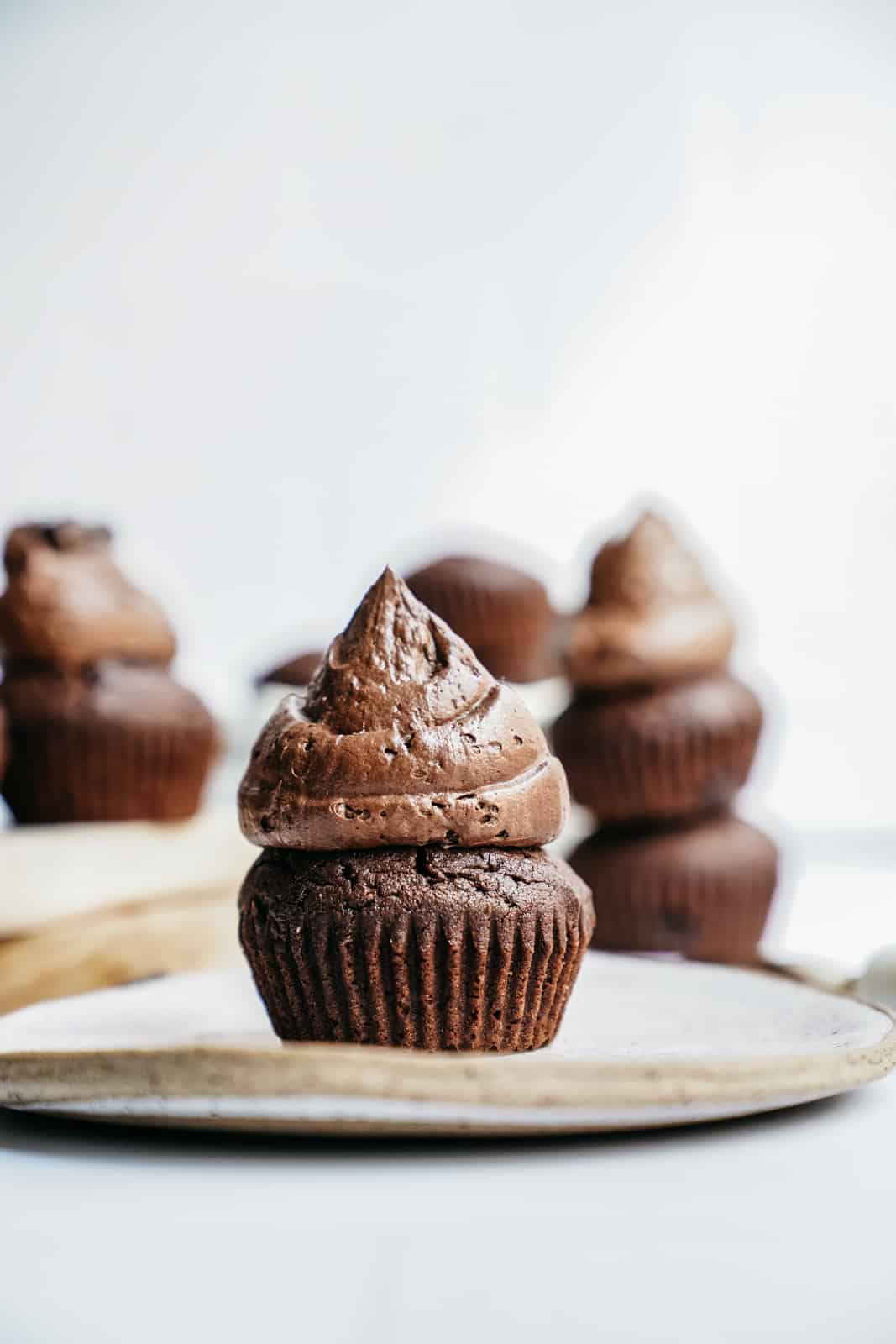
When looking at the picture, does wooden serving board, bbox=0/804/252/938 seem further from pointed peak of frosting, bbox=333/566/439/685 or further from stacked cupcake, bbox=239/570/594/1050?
pointed peak of frosting, bbox=333/566/439/685

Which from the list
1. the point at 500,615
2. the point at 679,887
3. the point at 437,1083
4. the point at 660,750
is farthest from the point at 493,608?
the point at 437,1083

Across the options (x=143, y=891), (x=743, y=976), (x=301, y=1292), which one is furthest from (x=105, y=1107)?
(x=143, y=891)

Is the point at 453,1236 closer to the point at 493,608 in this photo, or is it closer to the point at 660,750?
the point at 660,750

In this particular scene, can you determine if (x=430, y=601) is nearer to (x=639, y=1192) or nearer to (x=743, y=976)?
(x=743, y=976)

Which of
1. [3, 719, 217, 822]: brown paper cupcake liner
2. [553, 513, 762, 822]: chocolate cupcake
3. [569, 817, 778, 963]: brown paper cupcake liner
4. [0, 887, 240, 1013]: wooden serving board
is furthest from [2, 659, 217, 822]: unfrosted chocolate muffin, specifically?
[569, 817, 778, 963]: brown paper cupcake liner

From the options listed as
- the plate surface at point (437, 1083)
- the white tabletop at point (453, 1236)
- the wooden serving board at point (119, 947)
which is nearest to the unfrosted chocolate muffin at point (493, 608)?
the wooden serving board at point (119, 947)

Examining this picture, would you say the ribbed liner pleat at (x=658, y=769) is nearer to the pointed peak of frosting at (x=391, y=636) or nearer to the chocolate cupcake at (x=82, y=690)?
the chocolate cupcake at (x=82, y=690)
